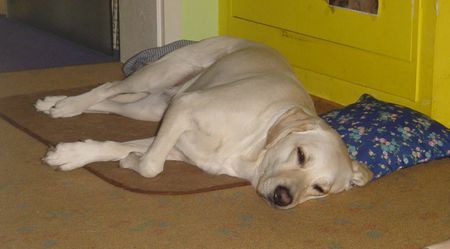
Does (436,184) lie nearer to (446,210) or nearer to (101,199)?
(446,210)

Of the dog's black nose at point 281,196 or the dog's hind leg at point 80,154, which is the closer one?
the dog's black nose at point 281,196

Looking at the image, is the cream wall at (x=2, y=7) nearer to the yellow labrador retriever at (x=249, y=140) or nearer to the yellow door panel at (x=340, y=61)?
the yellow door panel at (x=340, y=61)

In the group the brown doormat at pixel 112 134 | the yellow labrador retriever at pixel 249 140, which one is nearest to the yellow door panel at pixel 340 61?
the brown doormat at pixel 112 134

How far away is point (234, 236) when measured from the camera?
8.91ft

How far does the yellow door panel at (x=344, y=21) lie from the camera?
3.88 meters

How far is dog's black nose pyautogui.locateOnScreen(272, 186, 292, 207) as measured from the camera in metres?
2.81

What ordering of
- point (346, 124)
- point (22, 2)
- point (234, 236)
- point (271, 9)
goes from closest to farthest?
point (234, 236) < point (346, 124) < point (271, 9) < point (22, 2)

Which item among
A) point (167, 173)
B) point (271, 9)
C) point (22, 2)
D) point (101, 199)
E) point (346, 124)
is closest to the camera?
point (101, 199)

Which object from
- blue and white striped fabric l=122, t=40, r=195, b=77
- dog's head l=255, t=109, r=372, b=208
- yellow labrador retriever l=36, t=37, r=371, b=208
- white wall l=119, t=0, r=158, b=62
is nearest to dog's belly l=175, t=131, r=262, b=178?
yellow labrador retriever l=36, t=37, r=371, b=208

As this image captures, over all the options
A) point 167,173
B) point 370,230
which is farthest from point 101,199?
point 370,230

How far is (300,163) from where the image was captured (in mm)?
2836

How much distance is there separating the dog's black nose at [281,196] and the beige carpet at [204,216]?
0.21 ft

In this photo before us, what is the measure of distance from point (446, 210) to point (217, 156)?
2.65 feet

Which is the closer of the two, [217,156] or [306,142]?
[306,142]
